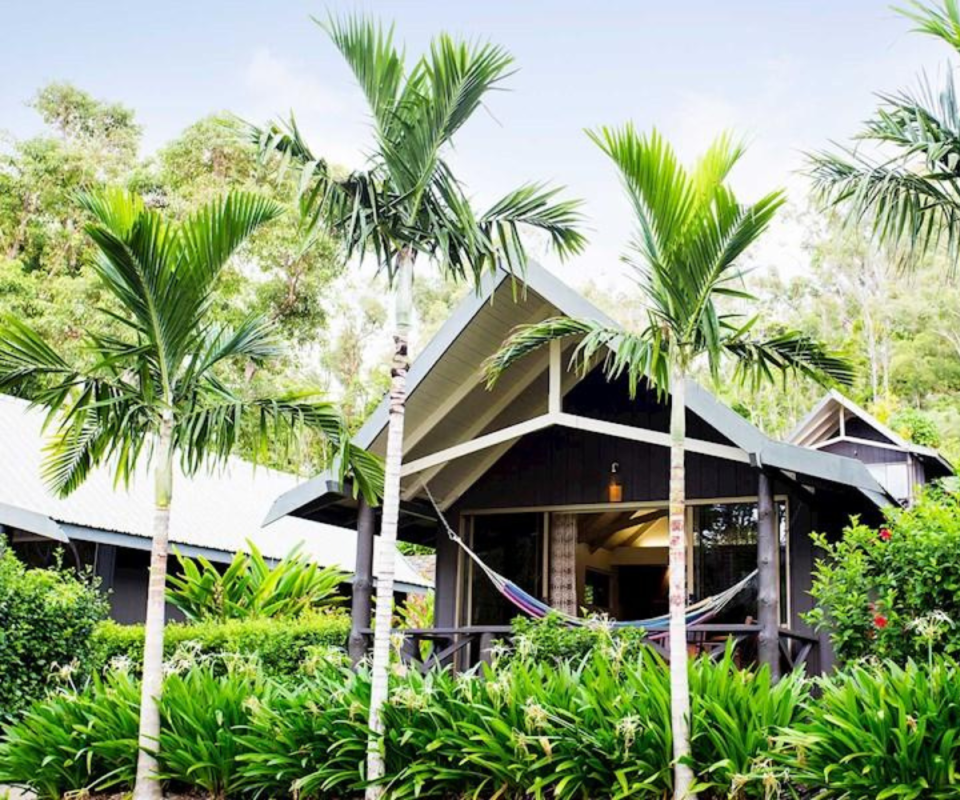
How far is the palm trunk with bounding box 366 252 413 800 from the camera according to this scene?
19.5 feet

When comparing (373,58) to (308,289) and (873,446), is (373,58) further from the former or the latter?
(308,289)

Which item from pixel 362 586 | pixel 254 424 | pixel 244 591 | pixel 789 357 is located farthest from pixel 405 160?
pixel 244 591

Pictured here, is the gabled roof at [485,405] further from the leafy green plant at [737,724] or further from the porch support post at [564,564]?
the leafy green plant at [737,724]

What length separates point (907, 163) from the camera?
617cm

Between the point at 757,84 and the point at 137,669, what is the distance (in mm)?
27798

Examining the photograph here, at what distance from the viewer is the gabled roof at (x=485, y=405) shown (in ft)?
24.1

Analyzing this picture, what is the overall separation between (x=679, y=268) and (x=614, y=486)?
4.06 metres

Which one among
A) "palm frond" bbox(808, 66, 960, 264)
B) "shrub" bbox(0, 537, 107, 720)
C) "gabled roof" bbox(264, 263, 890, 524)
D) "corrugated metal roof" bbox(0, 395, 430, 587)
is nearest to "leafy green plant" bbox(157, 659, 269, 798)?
"shrub" bbox(0, 537, 107, 720)

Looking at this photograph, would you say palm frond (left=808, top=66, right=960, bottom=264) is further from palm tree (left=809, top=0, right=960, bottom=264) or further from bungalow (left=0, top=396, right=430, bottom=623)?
bungalow (left=0, top=396, right=430, bottom=623)

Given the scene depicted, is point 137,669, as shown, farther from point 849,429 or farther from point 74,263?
point 74,263

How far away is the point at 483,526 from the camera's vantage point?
10.3 metres

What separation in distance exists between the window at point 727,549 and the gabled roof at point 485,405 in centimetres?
83

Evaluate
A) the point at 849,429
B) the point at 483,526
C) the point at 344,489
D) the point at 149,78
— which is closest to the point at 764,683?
the point at 344,489

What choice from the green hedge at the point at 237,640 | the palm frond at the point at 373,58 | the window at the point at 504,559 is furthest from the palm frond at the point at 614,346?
the green hedge at the point at 237,640
